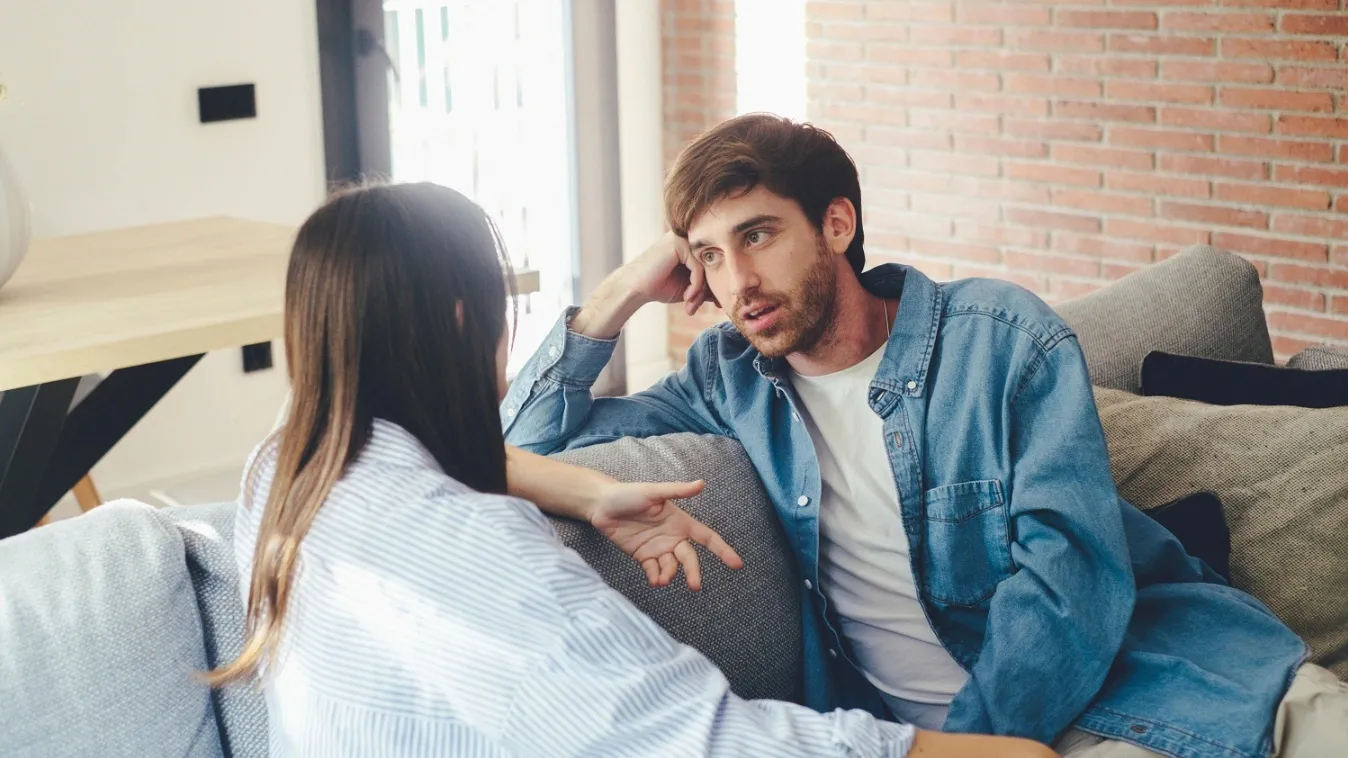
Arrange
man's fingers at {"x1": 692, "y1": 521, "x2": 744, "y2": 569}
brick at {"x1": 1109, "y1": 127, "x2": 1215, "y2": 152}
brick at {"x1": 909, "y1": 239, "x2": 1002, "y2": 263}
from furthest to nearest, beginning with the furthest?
brick at {"x1": 909, "y1": 239, "x2": 1002, "y2": 263} → brick at {"x1": 1109, "y1": 127, "x2": 1215, "y2": 152} → man's fingers at {"x1": 692, "y1": 521, "x2": 744, "y2": 569}

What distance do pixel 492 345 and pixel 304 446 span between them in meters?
0.17

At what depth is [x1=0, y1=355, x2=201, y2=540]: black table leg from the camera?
2.11 m

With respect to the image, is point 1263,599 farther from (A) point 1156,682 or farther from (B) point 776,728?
(B) point 776,728

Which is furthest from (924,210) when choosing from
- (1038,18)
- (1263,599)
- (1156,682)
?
(1156,682)

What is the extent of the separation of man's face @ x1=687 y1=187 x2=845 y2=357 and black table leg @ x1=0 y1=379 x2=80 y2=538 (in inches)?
37.7

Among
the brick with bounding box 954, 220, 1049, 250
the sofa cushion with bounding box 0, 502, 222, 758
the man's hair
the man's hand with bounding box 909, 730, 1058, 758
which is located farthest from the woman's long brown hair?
the brick with bounding box 954, 220, 1049, 250

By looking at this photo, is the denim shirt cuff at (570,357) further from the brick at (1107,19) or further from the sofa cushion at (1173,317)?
the brick at (1107,19)

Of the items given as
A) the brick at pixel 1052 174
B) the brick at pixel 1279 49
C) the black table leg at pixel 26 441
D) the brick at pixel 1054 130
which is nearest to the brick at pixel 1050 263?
the brick at pixel 1052 174

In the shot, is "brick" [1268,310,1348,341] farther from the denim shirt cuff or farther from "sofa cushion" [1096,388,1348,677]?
the denim shirt cuff

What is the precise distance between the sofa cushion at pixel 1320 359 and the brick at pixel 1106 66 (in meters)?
1.97

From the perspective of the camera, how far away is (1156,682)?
161 cm

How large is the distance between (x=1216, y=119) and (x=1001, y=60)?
0.66 m

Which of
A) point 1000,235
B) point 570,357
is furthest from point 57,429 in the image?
point 1000,235

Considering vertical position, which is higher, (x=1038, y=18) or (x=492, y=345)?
(x=1038, y=18)
